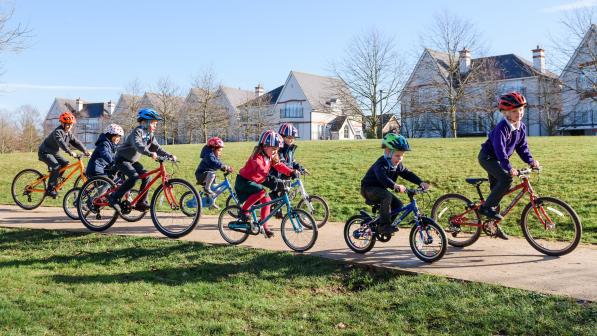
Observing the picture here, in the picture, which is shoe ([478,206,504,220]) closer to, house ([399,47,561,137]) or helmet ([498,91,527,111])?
helmet ([498,91,527,111])

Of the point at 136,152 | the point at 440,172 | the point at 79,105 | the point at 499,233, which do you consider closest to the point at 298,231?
the point at 499,233

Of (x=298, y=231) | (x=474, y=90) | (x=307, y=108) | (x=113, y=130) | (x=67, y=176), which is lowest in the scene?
(x=298, y=231)

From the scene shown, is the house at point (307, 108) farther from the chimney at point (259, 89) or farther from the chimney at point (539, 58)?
the chimney at point (539, 58)

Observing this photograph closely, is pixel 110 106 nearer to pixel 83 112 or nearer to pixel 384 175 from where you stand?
pixel 83 112

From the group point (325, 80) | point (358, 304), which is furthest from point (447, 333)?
point (325, 80)

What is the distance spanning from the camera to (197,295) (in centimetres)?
548

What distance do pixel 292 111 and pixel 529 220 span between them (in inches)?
2189

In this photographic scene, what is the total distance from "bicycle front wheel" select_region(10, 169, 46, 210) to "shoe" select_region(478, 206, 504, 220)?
30.5ft

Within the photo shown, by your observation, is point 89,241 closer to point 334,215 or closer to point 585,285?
point 334,215

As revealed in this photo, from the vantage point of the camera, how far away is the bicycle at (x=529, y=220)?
642 cm

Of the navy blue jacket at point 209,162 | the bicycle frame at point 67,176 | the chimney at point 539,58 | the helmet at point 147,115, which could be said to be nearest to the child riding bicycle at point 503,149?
the navy blue jacket at point 209,162

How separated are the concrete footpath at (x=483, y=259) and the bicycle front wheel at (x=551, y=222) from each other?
13 cm

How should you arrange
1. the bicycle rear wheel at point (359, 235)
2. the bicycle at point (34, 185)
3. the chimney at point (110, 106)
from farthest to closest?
1. the chimney at point (110, 106)
2. the bicycle at point (34, 185)
3. the bicycle rear wheel at point (359, 235)

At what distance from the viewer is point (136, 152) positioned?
889 cm
